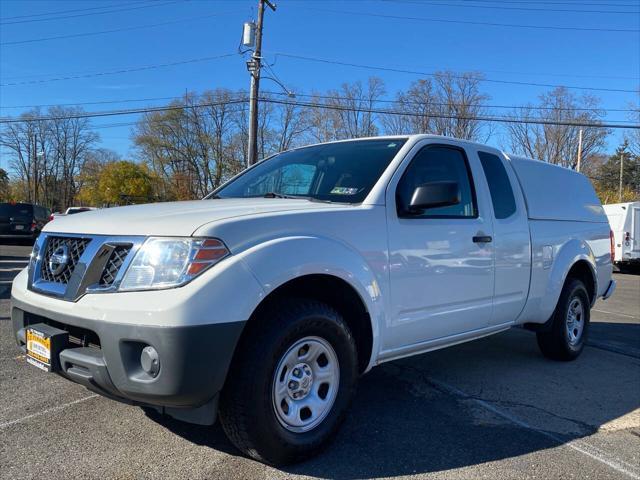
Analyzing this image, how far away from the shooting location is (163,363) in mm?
2416

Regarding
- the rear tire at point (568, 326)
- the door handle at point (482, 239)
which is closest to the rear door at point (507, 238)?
the door handle at point (482, 239)

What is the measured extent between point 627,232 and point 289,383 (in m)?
18.0

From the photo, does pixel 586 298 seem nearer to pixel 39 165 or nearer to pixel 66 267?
pixel 66 267

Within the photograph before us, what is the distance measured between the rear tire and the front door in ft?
4.50

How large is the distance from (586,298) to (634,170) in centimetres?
5594

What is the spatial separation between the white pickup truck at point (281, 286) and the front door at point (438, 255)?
1 cm

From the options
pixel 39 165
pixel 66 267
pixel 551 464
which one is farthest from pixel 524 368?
pixel 39 165

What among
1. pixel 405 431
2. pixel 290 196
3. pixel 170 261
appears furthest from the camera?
pixel 290 196

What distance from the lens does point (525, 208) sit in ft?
15.4

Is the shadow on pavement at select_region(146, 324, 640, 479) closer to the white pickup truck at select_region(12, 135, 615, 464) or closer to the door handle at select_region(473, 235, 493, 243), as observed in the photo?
the white pickup truck at select_region(12, 135, 615, 464)

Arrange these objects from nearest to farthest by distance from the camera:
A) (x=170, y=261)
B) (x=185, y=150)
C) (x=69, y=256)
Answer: (x=170, y=261)
(x=69, y=256)
(x=185, y=150)

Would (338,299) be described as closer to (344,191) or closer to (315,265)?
(315,265)

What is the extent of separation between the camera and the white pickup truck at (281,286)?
249 cm

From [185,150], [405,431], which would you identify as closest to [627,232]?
[405,431]
